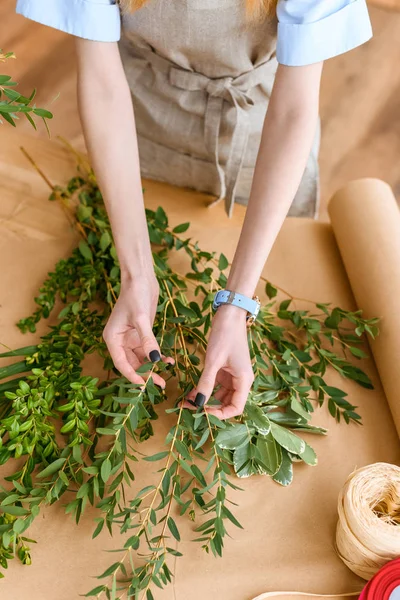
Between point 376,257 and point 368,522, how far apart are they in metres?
0.57

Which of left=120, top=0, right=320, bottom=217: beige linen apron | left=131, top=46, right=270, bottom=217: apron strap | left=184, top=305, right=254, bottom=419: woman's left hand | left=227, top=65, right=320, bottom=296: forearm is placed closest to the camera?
left=184, top=305, right=254, bottom=419: woman's left hand

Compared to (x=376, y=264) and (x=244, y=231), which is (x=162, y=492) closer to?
(x=244, y=231)

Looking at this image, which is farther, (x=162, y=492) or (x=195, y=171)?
(x=195, y=171)

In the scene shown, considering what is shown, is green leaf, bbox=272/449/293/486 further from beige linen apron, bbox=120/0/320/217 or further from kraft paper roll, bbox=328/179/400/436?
beige linen apron, bbox=120/0/320/217

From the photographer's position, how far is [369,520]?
3.36 ft

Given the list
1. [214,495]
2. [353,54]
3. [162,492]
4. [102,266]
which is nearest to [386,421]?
[214,495]

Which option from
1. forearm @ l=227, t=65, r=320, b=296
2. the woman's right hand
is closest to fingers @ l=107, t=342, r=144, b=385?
the woman's right hand

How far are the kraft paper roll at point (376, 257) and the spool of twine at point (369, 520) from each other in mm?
207

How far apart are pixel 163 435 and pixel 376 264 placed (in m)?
0.56

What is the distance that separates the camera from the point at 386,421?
1280 millimetres

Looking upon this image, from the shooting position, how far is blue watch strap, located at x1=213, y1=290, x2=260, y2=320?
1.17 m

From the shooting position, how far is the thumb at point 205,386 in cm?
108

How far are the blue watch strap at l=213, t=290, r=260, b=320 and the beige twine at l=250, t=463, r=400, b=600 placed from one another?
325 millimetres

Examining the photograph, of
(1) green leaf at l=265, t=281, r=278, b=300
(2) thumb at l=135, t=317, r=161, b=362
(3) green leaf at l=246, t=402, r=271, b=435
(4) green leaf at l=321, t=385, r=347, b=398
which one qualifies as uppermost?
(1) green leaf at l=265, t=281, r=278, b=300
